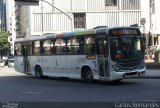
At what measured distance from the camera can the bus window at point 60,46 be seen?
2642 centimetres

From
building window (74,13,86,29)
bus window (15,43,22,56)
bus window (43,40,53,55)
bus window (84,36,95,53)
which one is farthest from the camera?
building window (74,13,86,29)

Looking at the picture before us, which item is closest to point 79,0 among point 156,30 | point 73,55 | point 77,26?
point 77,26

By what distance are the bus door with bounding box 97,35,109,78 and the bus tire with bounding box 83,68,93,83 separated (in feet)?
3.58

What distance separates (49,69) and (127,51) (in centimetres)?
767

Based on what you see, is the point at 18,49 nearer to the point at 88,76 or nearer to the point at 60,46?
the point at 60,46

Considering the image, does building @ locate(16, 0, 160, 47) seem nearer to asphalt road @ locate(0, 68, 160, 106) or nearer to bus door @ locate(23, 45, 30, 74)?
bus door @ locate(23, 45, 30, 74)

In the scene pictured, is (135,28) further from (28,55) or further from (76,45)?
(28,55)

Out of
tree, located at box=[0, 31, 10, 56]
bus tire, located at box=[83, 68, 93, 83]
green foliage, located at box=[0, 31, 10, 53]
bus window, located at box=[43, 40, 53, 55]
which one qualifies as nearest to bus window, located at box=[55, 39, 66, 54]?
bus window, located at box=[43, 40, 53, 55]

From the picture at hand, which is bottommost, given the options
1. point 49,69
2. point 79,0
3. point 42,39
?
point 49,69

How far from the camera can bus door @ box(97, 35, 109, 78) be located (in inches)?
891

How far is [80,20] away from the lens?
70.2 m

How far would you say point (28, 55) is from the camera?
105 ft

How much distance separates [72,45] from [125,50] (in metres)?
3.84

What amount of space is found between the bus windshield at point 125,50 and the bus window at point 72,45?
3.01 meters
